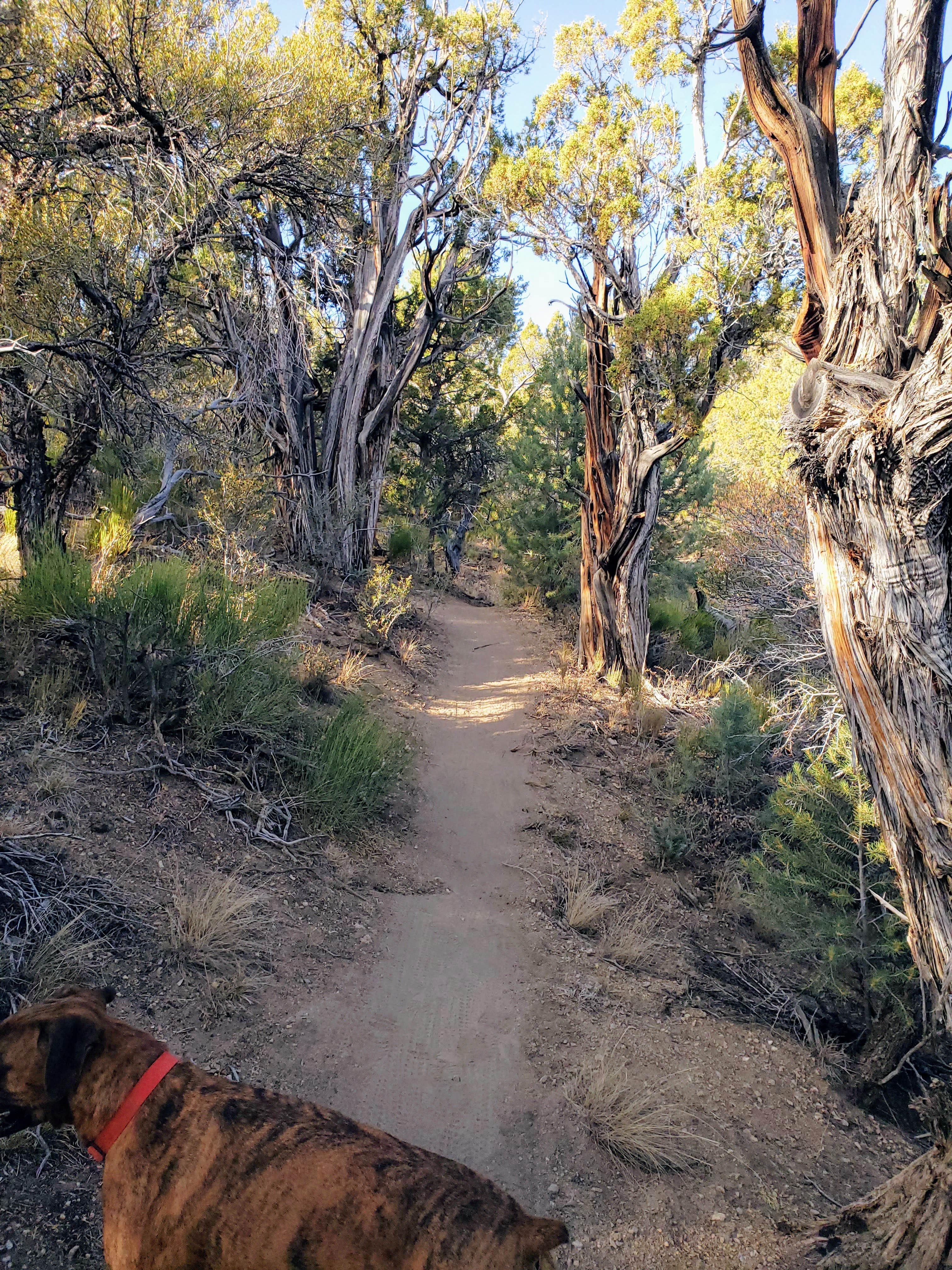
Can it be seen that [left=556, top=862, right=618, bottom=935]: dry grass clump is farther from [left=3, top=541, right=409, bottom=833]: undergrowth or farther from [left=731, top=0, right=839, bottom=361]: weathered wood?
[left=731, top=0, right=839, bottom=361]: weathered wood

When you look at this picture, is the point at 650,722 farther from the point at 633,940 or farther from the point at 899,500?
the point at 899,500

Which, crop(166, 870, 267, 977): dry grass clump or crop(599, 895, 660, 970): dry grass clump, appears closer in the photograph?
crop(166, 870, 267, 977): dry grass clump

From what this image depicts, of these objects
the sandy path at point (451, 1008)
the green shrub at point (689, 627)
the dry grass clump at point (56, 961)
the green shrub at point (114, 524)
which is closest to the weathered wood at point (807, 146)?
the sandy path at point (451, 1008)

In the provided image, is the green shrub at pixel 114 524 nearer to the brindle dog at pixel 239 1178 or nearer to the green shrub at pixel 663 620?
the brindle dog at pixel 239 1178

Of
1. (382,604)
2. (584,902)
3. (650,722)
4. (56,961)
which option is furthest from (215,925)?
(382,604)

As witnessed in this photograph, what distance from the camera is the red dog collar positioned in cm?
211

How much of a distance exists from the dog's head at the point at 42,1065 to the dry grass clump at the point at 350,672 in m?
6.64

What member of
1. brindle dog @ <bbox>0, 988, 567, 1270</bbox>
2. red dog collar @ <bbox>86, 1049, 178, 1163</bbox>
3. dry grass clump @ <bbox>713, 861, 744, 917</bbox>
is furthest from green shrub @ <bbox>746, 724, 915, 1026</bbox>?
red dog collar @ <bbox>86, 1049, 178, 1163</bbox>

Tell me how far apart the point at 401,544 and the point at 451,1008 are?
12341 mm

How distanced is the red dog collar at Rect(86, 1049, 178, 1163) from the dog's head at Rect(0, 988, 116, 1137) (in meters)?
0.14

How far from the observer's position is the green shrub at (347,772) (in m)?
6.09

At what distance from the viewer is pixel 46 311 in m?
5.90

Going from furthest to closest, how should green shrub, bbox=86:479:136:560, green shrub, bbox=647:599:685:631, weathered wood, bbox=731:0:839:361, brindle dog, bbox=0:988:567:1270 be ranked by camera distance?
1. green shrub, bbox=647:599:685:631
2. green shrub, bbox=86:479:136:560
3. weathered wood, bbox=731:0:839:361
4. brindle dog, bbox=0:988:567:1270

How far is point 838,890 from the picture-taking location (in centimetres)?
477
